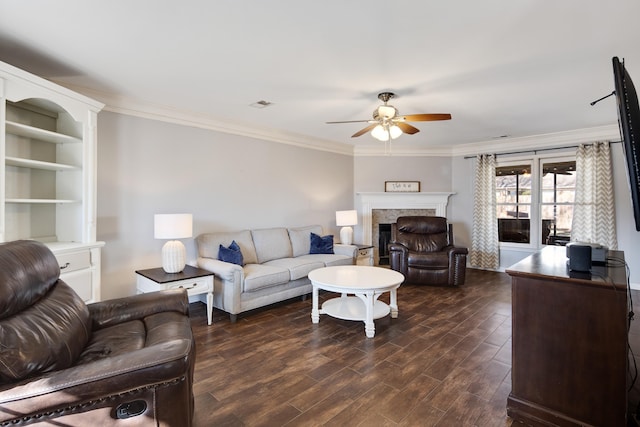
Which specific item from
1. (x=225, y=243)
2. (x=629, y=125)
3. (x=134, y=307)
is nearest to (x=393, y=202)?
(x=225, y=243)

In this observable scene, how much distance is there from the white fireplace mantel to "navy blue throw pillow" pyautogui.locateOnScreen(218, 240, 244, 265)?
2.95 m

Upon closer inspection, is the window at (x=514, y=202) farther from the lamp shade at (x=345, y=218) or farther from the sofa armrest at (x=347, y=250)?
the sofa armrest at (x=347, y=250)

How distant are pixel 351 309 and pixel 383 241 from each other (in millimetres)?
3315

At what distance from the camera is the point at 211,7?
6.15 feet

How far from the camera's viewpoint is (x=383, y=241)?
255 inches

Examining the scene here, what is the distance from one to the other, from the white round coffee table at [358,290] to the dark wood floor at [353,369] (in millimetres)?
143

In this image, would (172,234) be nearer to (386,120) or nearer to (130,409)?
(130,409)

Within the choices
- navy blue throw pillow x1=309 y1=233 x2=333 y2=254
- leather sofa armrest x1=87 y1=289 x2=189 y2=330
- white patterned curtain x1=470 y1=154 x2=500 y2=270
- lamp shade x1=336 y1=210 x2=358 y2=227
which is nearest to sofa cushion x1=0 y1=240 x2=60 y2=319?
leather sofa armrest x1=87 y1=289 x2=189 y2=330

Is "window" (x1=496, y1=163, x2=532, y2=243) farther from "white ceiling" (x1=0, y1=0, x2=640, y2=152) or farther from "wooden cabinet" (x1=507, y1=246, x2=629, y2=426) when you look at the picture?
"wooden cabinet" (x1=507, y1=246, x2=629, y2=426)

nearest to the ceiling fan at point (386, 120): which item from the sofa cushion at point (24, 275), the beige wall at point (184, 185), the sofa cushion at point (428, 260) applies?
the beige wall at point (184, 185)

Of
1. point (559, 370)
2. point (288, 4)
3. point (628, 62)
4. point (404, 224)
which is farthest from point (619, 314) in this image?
point (404, 224)

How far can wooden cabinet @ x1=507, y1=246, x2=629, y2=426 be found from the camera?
163 cm

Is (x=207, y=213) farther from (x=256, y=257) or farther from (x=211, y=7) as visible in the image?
(x=211, y=7)

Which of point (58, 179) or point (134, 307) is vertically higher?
point (58, 179)
